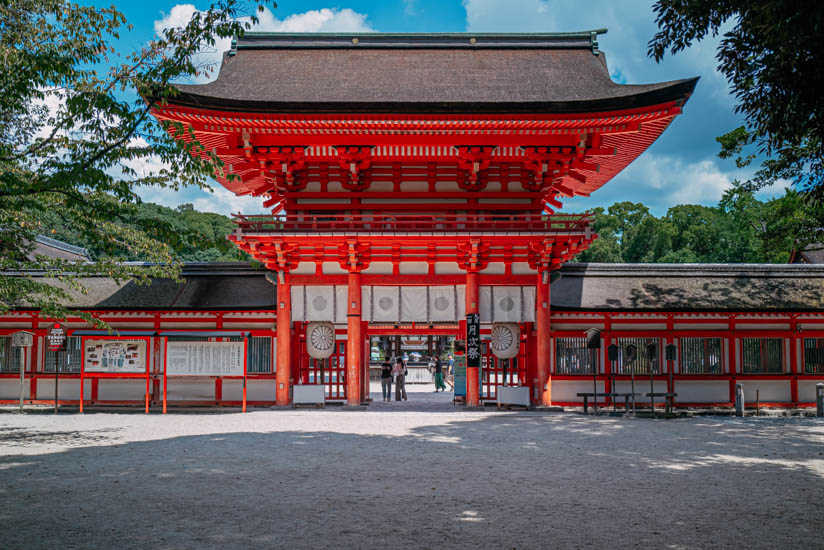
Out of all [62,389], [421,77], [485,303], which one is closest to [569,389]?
[485,303]

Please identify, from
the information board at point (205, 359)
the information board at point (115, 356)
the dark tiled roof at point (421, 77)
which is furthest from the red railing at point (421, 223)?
the information board at point (115, 356)

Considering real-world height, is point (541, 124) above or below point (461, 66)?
below

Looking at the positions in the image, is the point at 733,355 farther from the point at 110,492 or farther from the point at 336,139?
the point at 110,492

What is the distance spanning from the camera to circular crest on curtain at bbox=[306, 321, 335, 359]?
1777cm

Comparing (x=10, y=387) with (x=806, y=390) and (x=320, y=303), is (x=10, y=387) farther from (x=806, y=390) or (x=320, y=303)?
(x=806, y=390)

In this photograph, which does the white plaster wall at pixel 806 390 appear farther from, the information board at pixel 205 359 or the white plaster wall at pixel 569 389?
the information board at pixel 205 359

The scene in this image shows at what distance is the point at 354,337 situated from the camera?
17.2m

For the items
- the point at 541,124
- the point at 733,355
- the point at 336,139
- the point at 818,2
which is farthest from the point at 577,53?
the point at 818,2

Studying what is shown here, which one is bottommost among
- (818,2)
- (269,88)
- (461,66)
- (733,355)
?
(733,355)

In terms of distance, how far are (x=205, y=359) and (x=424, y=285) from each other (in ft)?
18.9

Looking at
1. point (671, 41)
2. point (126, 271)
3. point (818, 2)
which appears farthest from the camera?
point (126, 271)

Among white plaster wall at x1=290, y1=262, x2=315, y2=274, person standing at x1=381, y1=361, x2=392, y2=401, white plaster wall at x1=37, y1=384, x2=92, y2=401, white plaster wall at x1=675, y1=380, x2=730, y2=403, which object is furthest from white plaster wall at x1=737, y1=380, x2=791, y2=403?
white plaster wall at x1=37, y1=384, x2=92, y2=401

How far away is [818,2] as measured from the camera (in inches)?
200

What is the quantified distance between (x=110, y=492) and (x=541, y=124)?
12378 millimetres
